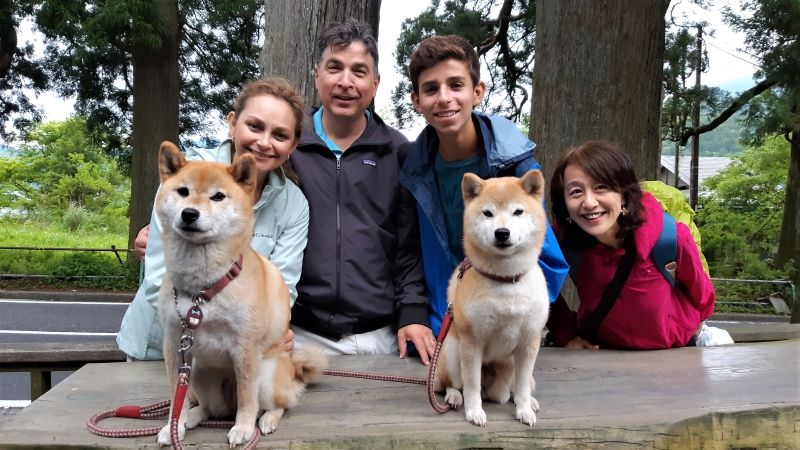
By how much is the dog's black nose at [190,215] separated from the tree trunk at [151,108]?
8.36 m

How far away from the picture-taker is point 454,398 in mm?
1884

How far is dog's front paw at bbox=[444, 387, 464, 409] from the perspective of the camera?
6.15 feet

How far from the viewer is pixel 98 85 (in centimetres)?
1053

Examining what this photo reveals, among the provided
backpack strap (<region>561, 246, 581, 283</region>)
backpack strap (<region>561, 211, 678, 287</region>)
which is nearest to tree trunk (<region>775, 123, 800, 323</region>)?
backpack strap (<region>561, 211, 678, 287</region>)

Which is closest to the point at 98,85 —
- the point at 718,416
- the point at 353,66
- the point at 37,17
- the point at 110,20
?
the point at 37,17

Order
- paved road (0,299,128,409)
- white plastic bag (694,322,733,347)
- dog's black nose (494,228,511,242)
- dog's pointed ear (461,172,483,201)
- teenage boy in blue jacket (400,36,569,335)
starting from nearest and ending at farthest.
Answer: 1. dog's black nose (494,228,511,242)
2. dog's pointed ear (461,172,483,201)
3. teenage boy in blue jacket (400,36,569,335)
4. white plastic bag (694,322,733,347)
5. paved road (0,299,128,409)

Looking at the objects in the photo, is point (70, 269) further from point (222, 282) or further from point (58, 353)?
point (222, 282)

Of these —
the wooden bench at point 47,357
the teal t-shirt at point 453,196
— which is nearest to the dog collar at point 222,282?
the teal t-shirt at point 453,196

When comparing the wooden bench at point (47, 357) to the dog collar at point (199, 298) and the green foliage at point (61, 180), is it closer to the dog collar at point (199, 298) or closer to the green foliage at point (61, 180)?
the dog collar at point (199, 298)

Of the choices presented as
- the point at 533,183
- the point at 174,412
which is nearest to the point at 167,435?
the point at 174,412

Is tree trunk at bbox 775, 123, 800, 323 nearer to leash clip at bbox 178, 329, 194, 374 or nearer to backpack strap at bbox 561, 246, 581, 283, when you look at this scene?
backpack strap at bbox 561, 246, 581, 283

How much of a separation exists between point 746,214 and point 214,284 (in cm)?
1695

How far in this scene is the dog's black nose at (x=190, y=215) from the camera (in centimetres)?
147

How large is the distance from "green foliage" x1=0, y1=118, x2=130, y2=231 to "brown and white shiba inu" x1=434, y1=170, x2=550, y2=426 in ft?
67.7
